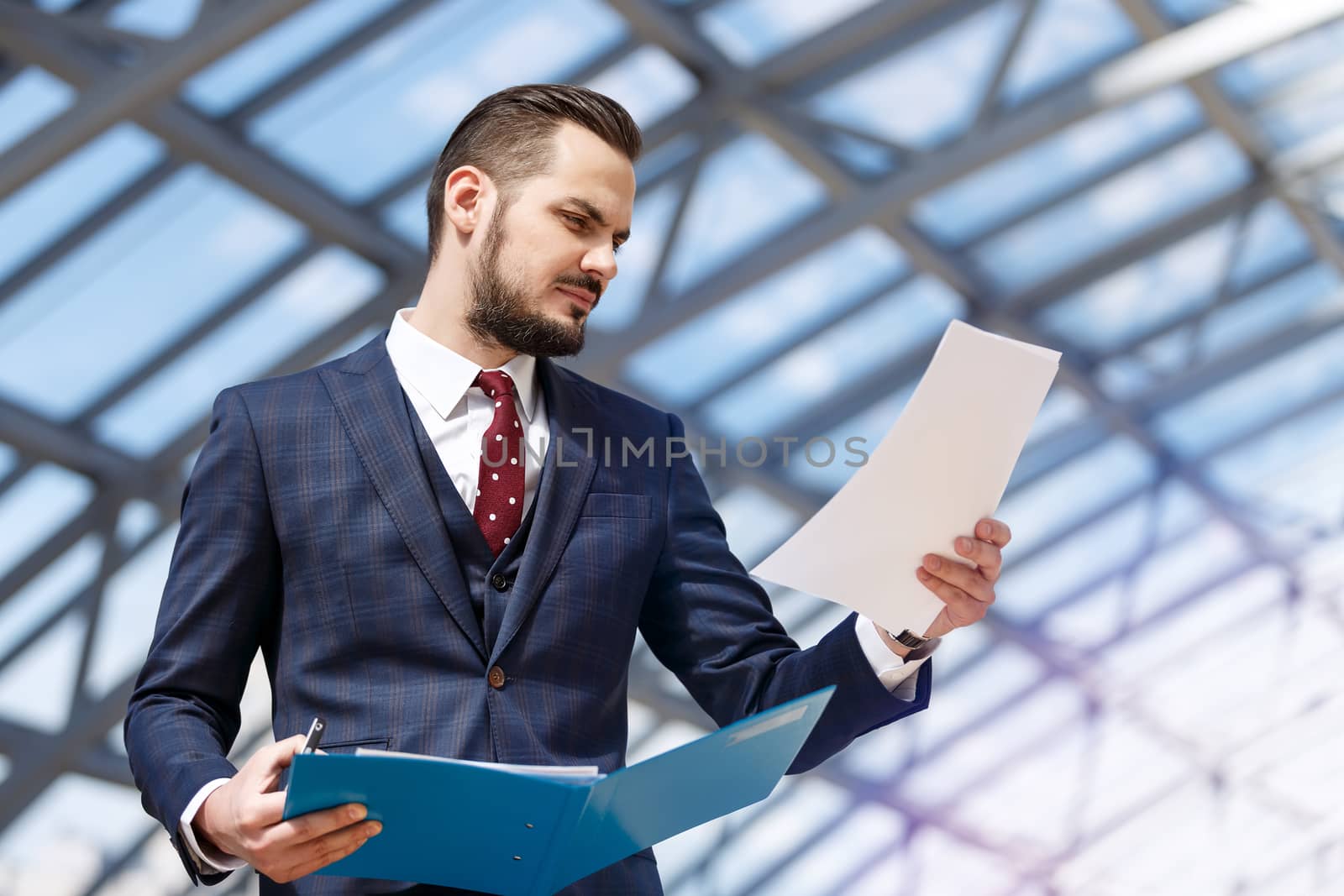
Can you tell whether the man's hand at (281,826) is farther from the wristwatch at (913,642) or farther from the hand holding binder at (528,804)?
the wristwatch at (913,642)

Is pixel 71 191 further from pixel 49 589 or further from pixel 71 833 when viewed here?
pixel 71 833

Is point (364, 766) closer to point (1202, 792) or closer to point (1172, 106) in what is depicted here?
point (1172, 106)

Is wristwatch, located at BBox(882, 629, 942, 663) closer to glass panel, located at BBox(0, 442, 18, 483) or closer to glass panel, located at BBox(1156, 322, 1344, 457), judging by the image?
glass panel, located at BBox(0, 442, 18, 483)

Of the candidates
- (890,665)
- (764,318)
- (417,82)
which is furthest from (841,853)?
(890,665)

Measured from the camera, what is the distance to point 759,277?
10641 mm

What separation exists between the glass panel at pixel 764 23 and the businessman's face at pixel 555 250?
24.1 ft

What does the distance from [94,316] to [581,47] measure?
302cm

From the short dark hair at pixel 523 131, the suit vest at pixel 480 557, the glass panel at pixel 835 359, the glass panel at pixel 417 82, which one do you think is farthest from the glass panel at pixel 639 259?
the suit vest at pixel 480 557

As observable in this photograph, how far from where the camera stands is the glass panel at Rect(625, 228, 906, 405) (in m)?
11.9

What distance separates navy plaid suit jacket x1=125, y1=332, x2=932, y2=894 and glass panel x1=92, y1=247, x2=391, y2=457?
7116 millimetres

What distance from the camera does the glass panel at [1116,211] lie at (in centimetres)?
1298

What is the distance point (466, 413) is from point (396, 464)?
197 mm

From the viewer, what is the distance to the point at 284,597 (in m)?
2.24

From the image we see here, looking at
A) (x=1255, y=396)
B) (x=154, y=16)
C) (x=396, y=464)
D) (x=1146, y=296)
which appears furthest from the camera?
(x=1255, y=396)
